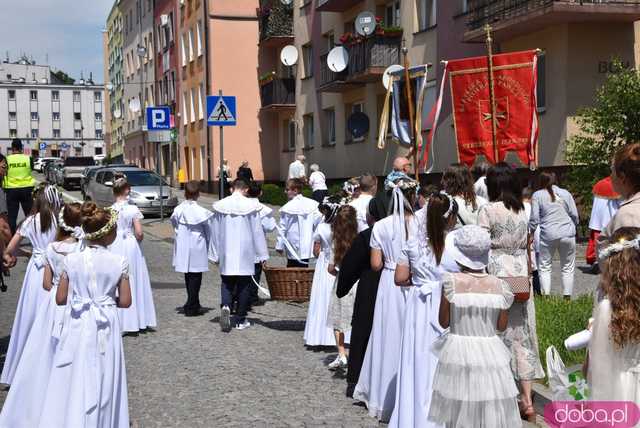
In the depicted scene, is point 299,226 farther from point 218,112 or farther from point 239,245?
point 218,112

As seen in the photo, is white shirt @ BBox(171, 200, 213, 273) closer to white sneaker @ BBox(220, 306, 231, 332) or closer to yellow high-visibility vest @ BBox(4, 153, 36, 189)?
white sneaker @ BBox(220, 306, 231, 332)

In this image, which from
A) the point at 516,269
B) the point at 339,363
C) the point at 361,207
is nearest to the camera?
the point at 516,269

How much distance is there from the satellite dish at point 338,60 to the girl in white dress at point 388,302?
2261cm

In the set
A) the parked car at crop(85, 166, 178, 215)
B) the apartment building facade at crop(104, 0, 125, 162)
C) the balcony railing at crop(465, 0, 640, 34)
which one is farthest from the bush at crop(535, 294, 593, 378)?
the apartment building facade at crop(104, 0, 125, 162)

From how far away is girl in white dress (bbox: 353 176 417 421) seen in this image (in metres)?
6.39

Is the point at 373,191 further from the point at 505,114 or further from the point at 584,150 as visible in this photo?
the point at 584,150

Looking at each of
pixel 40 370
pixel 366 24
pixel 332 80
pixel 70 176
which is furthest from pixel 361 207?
pixel 70 176

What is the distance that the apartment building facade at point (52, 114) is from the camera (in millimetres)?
122625

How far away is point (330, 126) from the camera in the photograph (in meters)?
33.6

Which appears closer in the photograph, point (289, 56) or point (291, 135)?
point (289, 56)

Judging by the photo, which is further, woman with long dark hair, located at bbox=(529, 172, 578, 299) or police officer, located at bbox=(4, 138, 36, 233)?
police officer, located at bbox=(4, 138, 36, 233)

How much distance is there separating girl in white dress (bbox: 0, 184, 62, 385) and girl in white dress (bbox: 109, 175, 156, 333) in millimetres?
2146

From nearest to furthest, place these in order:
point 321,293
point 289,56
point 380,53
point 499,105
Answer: point 321,293, point 499,105, point 380,53, point 289,56
